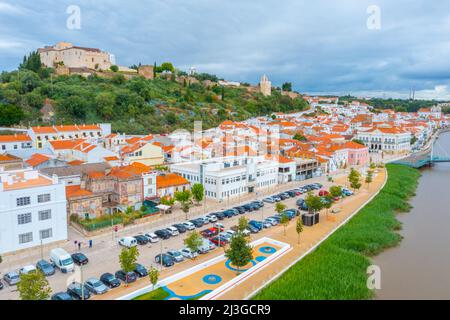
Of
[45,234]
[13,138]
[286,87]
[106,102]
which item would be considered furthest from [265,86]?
[45,234]

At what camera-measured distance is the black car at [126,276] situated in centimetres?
1312

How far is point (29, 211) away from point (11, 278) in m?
3.69

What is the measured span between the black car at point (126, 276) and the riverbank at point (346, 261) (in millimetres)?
4651

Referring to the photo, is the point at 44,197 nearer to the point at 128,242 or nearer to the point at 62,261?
the point at 62,261

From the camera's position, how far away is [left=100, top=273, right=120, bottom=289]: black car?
41.6 feet

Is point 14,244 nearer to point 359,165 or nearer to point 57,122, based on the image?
point 57,122

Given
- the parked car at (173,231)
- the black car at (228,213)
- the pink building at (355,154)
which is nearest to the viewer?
the parked car at (173,231)

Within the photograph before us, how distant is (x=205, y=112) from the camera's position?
Answer: 211ft

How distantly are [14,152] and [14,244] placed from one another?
16.5 meters

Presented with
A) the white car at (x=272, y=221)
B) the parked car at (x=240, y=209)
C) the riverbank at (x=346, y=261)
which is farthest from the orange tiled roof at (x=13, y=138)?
the riverbank at (x=346, y=261)

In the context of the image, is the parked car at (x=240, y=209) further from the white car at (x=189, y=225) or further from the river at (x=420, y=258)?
the river at (x=420, y=258)

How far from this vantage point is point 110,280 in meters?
12.8

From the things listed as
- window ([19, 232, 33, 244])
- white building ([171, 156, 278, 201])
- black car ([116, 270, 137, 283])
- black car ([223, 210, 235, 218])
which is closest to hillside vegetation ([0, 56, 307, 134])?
white building ([171, 156, 278, 201])
